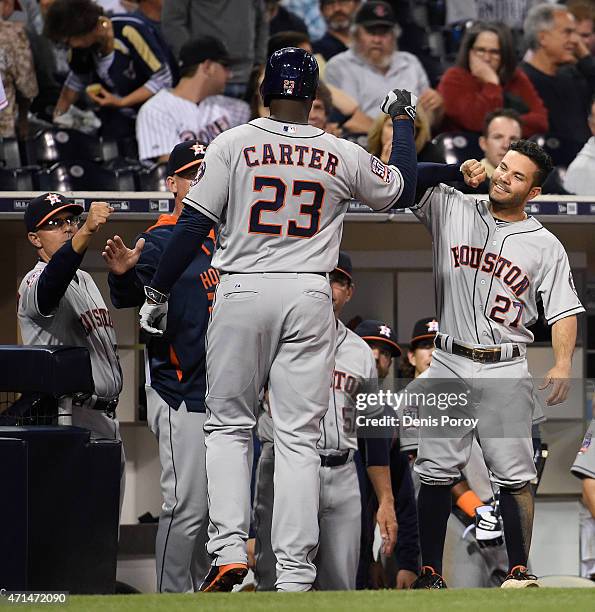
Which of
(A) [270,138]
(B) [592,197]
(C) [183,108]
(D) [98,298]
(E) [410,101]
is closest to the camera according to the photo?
(A) [270,138]

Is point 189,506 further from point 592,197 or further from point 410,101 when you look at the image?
point 592,197

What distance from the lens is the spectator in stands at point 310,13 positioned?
9539 millimetres

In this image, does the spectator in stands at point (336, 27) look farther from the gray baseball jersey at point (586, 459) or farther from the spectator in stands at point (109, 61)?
the gray baseball jersey at point (586, 459)

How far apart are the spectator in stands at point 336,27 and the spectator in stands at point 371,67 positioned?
1.61ft

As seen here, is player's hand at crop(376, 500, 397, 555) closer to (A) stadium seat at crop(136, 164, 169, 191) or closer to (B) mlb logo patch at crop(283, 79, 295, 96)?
(B) mlb logo patch at crop(283, 79, 295, 96)

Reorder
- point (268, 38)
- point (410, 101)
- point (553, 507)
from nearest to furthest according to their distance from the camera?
point (410, 101)
point (553, 507)
point (268, 38)

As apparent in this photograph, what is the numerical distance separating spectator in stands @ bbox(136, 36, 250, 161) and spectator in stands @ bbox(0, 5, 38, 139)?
33.2 inches

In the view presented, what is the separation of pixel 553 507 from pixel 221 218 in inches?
98.4

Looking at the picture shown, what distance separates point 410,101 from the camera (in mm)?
4355

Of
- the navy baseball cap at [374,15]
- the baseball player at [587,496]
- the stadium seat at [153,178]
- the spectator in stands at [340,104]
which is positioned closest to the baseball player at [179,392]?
the baseball player at [587,496]

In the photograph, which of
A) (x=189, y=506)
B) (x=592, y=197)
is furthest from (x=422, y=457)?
(x=592, y=197)

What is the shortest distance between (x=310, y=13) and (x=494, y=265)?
18.1 ft

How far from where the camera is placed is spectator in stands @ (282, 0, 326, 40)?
31.3 feet

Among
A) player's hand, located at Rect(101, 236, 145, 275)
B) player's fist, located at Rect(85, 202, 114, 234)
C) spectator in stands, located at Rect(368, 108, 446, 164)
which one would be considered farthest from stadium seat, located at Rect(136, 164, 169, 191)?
player's fist, located at Rect(85, 202, 114, 234)
